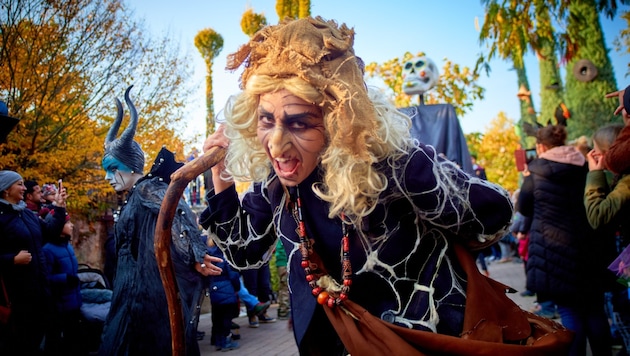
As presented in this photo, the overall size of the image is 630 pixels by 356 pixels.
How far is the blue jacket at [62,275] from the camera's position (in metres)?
4.90

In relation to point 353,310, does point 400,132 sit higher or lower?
higher

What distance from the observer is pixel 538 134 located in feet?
12.3

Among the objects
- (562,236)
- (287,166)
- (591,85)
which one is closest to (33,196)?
(287,166)

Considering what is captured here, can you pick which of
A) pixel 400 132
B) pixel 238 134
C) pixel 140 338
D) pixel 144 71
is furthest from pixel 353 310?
pixel 144 71

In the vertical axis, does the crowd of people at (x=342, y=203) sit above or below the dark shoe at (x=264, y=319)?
above

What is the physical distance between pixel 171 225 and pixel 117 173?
6.22 ft

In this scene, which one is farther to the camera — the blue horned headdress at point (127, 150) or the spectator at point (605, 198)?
the blue horned headdress at point (127, 150)

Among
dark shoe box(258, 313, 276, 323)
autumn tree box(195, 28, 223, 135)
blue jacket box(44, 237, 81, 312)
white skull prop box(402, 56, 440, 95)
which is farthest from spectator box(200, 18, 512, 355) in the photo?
autumn tree box(195, 28, 223, 135)

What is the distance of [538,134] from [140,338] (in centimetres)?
328

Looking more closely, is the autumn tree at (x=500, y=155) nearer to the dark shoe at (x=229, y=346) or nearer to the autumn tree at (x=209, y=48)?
the autumn tree at (x=209, y=48)

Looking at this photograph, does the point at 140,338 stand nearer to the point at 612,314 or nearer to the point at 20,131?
the point at 612,314

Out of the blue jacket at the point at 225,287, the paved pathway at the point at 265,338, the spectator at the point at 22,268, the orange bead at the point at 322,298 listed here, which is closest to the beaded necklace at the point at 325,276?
the orange bead at the point at 322,298

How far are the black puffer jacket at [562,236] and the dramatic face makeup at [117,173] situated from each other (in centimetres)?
313

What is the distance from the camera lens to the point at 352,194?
1.66 metres
